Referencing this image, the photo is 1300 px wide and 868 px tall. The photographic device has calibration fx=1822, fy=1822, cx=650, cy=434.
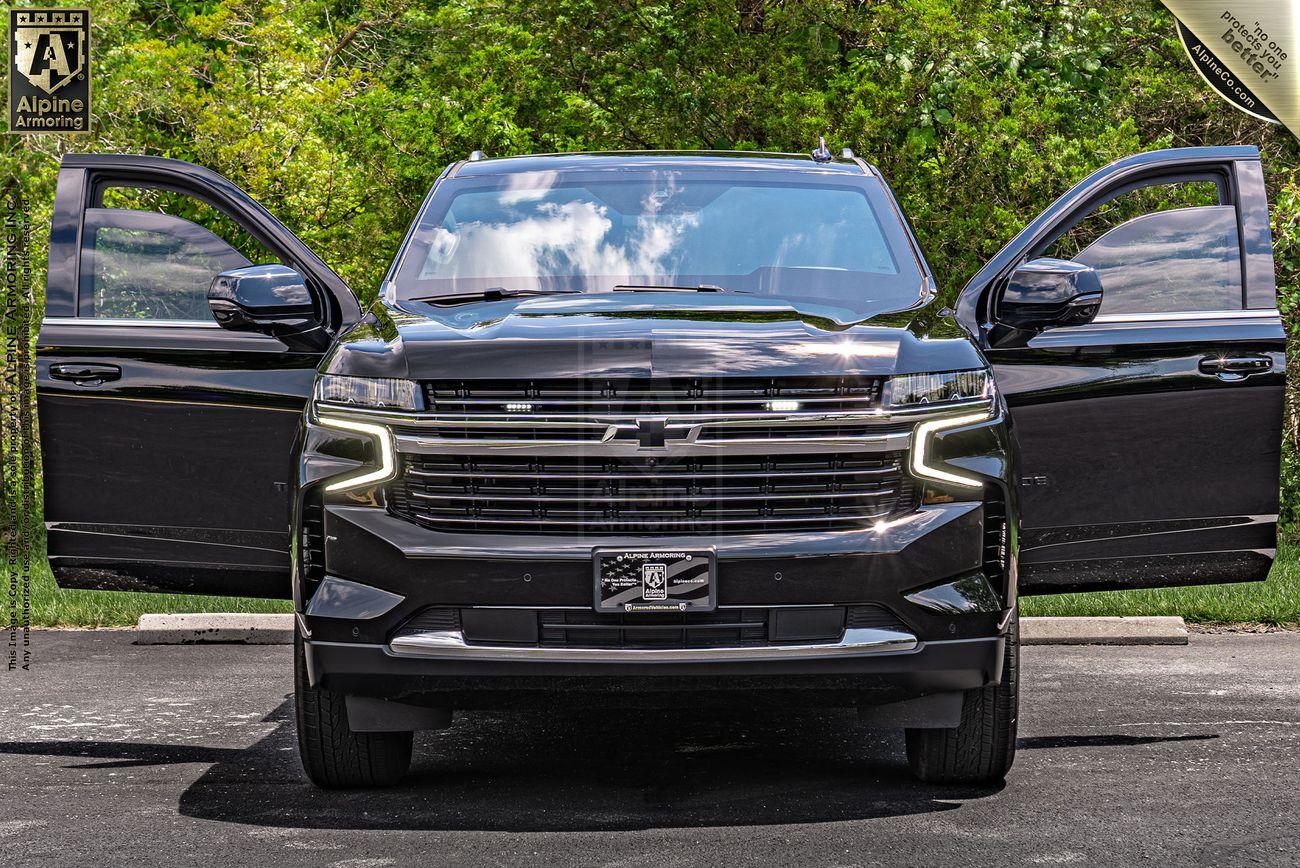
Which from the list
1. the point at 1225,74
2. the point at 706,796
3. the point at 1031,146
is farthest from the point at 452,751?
the point at 1225,74

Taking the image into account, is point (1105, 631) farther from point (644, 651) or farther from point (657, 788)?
point (644, 651)

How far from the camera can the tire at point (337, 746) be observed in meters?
5.54

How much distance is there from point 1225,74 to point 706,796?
11.9 metres

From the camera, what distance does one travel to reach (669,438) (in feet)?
16.5

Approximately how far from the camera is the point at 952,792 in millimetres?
5758

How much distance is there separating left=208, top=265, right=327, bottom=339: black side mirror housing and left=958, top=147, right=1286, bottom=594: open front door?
2303mm

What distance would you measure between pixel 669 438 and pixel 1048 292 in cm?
178

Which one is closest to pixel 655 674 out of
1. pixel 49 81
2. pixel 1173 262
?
pixel 1173 262

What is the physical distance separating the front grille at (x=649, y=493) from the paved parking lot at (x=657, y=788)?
0.89 m

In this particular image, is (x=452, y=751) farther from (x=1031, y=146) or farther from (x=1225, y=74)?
(x=1225, y=74)

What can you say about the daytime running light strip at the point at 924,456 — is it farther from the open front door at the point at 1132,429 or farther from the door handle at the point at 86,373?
the door handle at the point at 86,373

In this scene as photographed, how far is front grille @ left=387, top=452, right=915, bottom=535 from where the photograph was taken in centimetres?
504

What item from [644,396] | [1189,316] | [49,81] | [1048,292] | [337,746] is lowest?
[337,746]

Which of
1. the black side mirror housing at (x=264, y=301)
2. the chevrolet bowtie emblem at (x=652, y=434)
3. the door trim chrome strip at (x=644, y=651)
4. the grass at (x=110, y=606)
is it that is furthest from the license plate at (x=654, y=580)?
the grass at (x=110, y=606)
